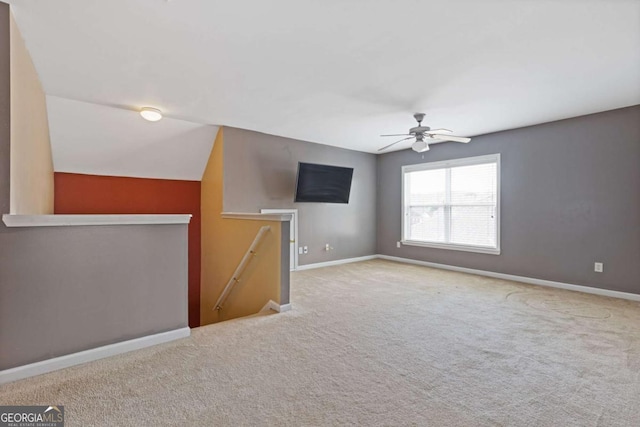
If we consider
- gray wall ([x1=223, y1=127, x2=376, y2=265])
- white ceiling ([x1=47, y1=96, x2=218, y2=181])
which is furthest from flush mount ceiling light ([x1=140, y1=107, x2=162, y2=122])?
gray wall ([x1=223, y1=127, x2=376, y2=265])

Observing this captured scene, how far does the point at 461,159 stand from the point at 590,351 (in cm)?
358

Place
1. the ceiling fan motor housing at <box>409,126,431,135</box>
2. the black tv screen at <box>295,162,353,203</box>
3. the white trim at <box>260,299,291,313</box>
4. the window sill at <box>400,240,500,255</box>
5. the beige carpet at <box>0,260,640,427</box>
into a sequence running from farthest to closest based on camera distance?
the black tv screen at <box>295,162,353,203</box>
the window sill at <box>400,240,500,255</box>
the ceiling fan motor housing at <box>409,126,431,135</box>
the white trim at <box>260,299,291,313</box>
the beige carpet at <box>0,260,640,427</box>

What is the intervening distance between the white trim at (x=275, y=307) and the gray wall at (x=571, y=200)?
3.56 metres

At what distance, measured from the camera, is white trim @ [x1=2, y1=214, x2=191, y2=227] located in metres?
1.99

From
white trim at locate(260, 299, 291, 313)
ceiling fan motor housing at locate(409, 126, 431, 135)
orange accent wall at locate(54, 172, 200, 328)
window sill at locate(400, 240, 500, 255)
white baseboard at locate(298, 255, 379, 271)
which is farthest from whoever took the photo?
white baseboard at locate(298, 255, 379, 271)

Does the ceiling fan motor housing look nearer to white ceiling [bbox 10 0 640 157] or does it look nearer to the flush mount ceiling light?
white ceiling [bbox 10 0 640 157]

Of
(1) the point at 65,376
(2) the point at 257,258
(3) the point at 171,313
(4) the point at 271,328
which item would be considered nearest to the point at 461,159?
(2) the point at 257,258

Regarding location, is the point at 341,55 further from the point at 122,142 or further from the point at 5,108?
the point at 122,142

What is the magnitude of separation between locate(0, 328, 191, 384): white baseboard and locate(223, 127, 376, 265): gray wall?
2346 millimetres

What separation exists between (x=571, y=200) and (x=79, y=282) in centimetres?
565

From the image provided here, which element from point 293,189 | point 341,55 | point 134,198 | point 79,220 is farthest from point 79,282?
point 293,189

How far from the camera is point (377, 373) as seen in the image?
2.11m

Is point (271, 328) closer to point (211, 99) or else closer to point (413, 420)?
point (413, 420)

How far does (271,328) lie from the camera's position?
289cm
